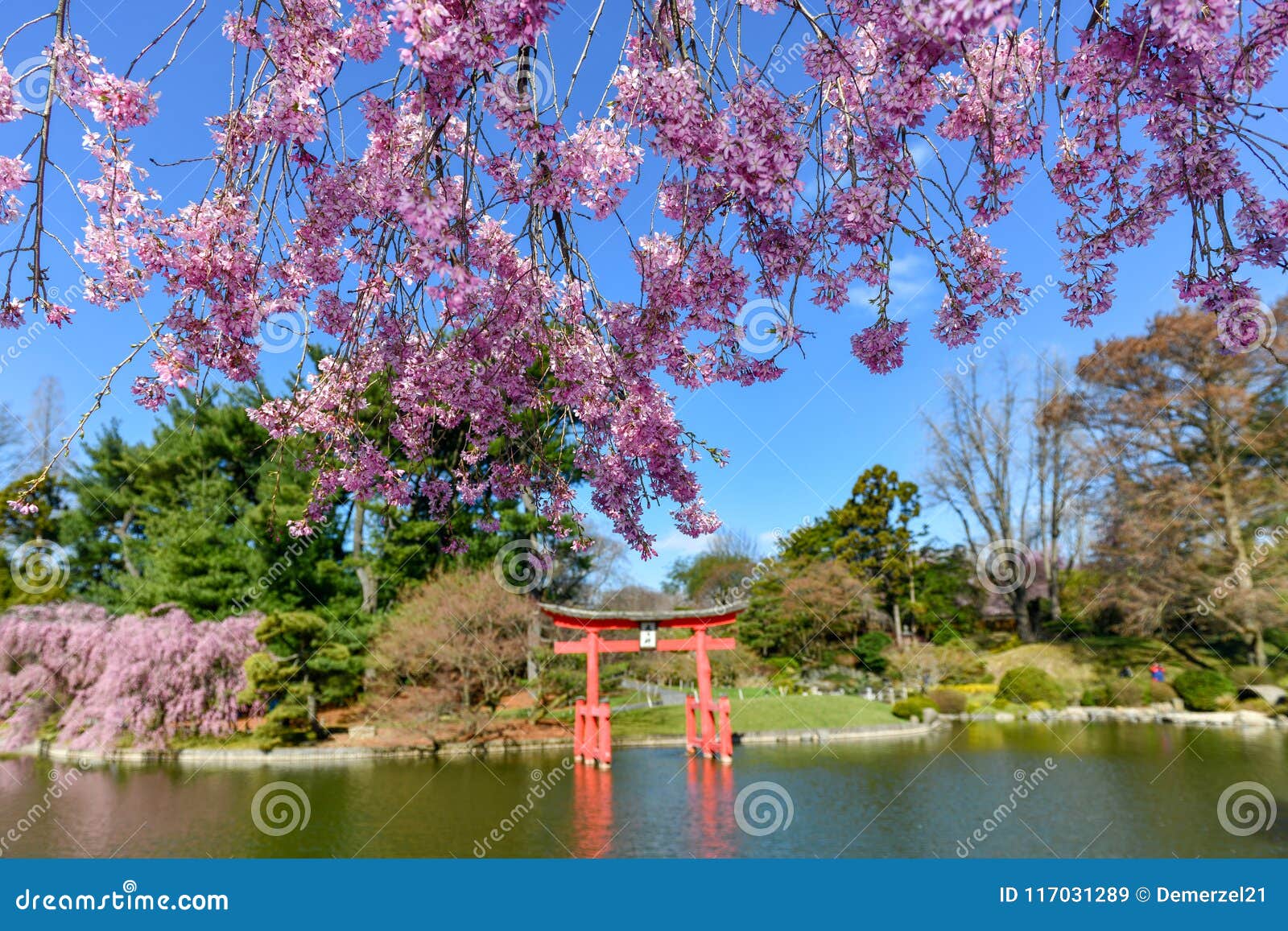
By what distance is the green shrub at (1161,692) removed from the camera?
14.5 metres

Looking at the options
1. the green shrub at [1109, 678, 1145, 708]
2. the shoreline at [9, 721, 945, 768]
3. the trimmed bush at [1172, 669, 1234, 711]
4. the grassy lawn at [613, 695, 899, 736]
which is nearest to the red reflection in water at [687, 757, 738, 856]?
the shoreline at [9, 721, 945, 768]

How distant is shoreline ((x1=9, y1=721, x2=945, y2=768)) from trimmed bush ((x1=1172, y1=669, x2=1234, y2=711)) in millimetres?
4910

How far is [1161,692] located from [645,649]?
10.2 metres

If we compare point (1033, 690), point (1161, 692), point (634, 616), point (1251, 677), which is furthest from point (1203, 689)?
point (634, 616)

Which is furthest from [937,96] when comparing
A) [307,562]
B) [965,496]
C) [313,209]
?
[965,496]

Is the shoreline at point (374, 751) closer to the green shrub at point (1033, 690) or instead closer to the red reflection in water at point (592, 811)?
the red reflection in water at point (592, 811)

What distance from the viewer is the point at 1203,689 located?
13.8m

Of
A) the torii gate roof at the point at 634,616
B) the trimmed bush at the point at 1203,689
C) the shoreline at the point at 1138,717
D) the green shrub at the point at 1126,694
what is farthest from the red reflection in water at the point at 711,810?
the trimmed bush at the point at 1203,689

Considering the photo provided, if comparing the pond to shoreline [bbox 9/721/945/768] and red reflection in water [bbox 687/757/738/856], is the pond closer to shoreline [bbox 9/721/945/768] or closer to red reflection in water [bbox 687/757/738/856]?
red reflection in water [bbox 687/757/738/856]

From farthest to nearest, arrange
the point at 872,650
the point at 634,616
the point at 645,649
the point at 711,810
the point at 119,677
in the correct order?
the point at 872,650 → the point at 119,677 → the point at 634,616 → the point at 645,649 → the point at 711,810

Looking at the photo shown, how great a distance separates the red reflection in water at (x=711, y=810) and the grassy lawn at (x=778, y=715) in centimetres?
311

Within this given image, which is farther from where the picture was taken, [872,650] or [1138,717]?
[872,650]

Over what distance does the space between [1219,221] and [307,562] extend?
1569 centimetres

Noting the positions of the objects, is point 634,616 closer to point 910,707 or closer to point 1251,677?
point 910,707
